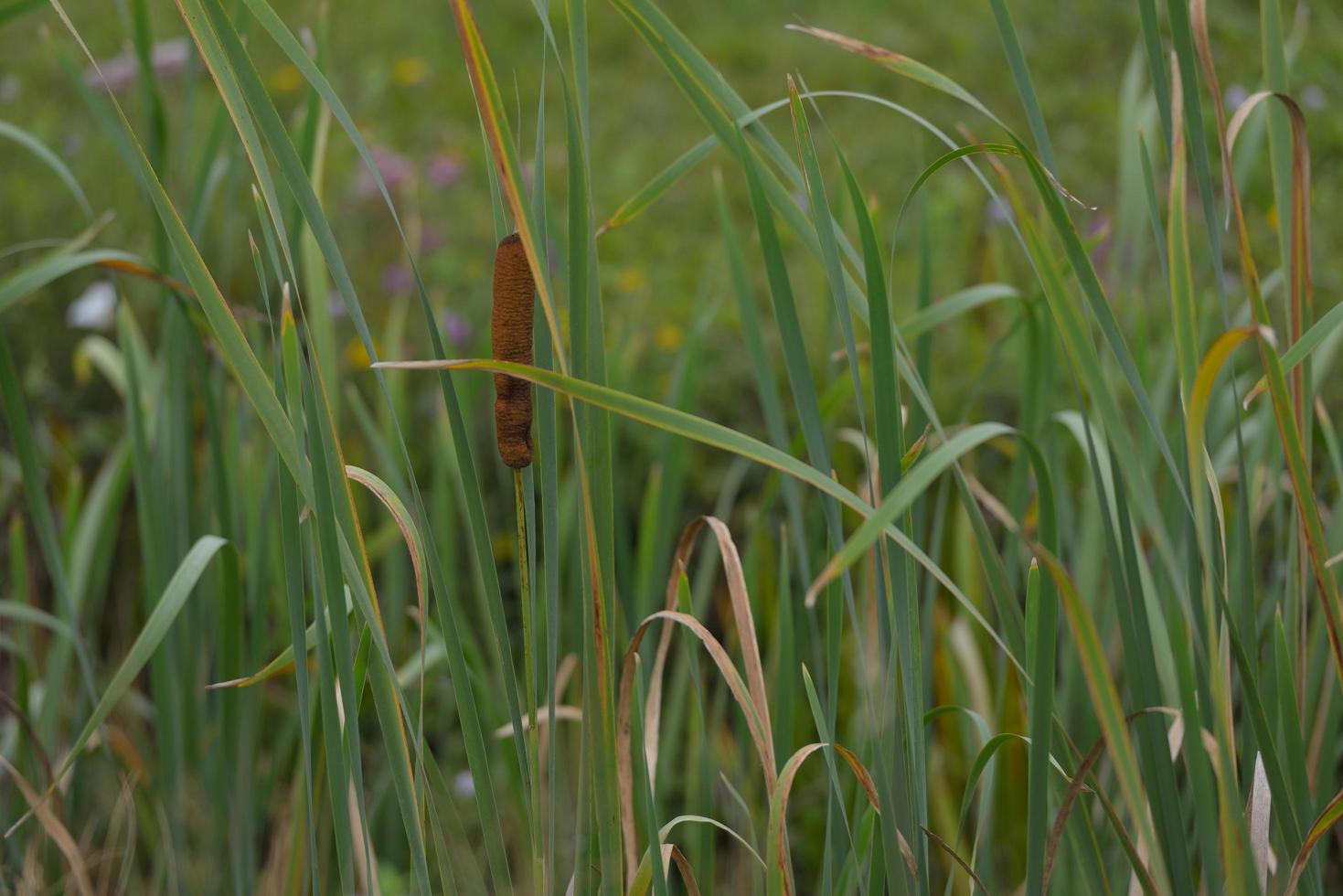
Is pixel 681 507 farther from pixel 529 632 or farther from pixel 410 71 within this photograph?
pixel 410 71

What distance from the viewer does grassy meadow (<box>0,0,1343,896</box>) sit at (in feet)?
1.69

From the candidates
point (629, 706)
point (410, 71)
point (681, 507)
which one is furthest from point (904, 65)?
point (410, 71)

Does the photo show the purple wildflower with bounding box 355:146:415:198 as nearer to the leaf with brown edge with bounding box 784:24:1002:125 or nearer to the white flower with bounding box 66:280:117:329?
the white flower with bounding box 66:280:117:329

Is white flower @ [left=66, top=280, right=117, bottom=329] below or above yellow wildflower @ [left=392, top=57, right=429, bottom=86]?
below

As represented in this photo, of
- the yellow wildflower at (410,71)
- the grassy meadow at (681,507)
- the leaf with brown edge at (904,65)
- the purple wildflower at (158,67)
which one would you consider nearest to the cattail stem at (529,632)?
the grassy meadow at (681,507)

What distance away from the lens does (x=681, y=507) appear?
61.3 inches

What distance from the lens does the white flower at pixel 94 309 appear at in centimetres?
156

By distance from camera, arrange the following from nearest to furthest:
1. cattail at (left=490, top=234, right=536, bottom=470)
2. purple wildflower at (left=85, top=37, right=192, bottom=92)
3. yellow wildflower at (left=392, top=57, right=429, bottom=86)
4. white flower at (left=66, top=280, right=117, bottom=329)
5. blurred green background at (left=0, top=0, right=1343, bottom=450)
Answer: cattail at (left=490, top=234, right=536, bottom=470) → white flower at (left=66, top=280, right=117, bottom=329) → blurred green background at (left=0, top=0, right=1343, bottom=450) → purple wildflower at (left=85, top=37, right=192, bottom=92) → yellow wildflower at (left=392, top=57, right=429, bottom=86)

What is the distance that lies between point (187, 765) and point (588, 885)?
0.55 m

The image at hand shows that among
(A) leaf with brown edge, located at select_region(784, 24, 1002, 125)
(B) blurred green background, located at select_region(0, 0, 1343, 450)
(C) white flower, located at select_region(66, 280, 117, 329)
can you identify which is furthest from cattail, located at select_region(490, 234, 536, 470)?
(C) white flower, located at select_region(66, 280, 117, 329)

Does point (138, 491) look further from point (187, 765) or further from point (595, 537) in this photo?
point (595, 537)

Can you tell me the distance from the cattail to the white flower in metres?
1.19

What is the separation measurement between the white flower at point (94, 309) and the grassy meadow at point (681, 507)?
2cm

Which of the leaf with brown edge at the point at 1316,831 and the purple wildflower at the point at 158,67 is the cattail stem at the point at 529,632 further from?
the purple wildflower at the point at 158,67
